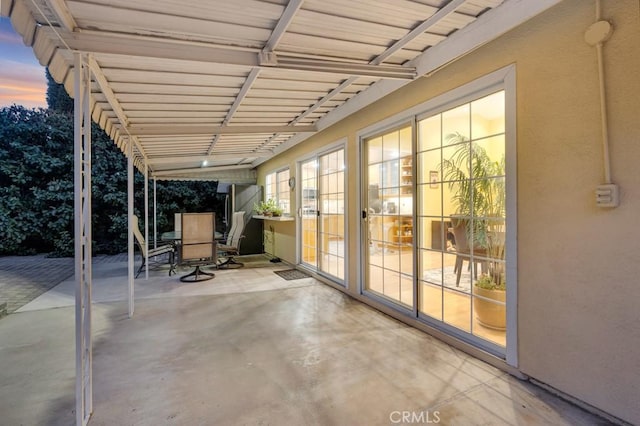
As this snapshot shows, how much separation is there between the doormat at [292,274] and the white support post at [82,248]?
359 centimetres

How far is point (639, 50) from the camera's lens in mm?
1622

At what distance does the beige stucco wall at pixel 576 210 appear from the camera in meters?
1.67

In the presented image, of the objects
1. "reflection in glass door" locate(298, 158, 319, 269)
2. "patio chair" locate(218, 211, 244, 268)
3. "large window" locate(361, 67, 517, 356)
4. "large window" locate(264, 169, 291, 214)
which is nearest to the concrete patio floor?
"large window" locate(361, 67, 517, 356)

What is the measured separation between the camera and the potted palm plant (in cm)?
263

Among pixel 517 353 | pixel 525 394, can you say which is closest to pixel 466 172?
pixel 517 353

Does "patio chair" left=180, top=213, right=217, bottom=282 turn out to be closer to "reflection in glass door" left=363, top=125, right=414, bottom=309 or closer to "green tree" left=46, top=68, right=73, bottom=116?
"reflection in glass door" left=363, top=125, right=414, bottom=309

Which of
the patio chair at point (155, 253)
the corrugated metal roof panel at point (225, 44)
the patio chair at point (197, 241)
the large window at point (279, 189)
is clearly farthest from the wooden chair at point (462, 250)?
the patio chair at point (155, 253)

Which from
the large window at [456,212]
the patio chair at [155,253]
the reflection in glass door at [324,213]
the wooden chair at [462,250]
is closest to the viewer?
the large window at [456,212]

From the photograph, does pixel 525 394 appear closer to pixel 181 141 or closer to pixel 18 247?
pixel 181 141

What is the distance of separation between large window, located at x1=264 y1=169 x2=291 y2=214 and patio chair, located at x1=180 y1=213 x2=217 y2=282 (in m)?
2.05

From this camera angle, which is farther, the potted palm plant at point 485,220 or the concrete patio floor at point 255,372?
the potted palm plant at point 485,220

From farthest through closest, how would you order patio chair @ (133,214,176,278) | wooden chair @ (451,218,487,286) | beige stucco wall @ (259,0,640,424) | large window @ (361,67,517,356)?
patio chair @ (133,214,176,278)
wooden chair @ (451,218,487,286)
large window @ (361,67,517,356)
beige stucco wall @ (259,0,640,424)

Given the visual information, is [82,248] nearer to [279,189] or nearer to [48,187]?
[279,189]

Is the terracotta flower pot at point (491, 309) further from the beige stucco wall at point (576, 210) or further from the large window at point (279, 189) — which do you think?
the large window at point (279, 189)
